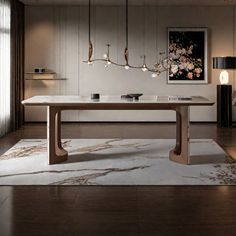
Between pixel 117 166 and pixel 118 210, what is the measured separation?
174 cm

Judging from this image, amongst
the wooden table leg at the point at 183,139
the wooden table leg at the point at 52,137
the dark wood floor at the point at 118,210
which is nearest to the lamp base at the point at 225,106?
the wooden table leg at the point at 183,139

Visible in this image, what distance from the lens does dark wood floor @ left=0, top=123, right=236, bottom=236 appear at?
3.22 metres

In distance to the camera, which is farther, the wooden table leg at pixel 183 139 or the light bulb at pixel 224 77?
the light bulb at pixel 224 77

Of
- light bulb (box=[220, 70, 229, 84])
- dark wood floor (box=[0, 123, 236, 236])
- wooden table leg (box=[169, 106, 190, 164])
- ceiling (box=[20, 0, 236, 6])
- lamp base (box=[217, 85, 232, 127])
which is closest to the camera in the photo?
dark wood floor (box=[0, 123, 236, 236])

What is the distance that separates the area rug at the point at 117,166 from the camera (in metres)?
4.73

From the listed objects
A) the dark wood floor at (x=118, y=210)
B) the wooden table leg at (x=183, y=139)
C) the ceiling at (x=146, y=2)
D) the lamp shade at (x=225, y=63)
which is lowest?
the dark wood floor at (x=118, y=210)

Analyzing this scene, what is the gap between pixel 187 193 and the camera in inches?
167

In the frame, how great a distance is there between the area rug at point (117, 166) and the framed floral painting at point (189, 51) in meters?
3.05

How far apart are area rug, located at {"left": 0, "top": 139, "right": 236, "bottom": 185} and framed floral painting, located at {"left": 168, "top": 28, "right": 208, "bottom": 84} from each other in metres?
3.05

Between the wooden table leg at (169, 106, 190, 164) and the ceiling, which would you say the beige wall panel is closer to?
the ceiling

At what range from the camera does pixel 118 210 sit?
3.68 metres

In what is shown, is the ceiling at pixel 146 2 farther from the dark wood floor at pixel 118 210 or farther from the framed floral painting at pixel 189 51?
the dark wood floor at pixel 118 210

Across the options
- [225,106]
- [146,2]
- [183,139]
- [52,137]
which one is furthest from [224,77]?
[52,137]

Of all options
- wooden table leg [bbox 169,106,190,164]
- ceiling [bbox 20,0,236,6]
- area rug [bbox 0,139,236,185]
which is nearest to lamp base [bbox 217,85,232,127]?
ceiling [bbox 20,0,236,6]
